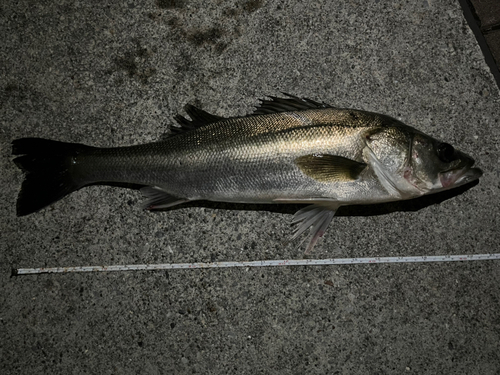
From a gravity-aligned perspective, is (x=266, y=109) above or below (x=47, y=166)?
below

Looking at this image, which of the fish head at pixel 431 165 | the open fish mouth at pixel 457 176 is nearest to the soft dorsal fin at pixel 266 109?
the fish head at pixel 431 165

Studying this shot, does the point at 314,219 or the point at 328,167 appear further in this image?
the point at 314,219

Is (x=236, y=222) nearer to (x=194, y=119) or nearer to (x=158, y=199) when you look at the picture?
(x=158, y=199)

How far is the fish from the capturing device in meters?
2.03

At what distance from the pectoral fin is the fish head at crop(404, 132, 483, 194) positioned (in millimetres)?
311

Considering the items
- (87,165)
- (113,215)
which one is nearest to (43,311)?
(113,215)

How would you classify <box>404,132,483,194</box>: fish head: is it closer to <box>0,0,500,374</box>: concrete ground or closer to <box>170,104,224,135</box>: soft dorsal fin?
<box>0,0,500,374</box>: concrete ground

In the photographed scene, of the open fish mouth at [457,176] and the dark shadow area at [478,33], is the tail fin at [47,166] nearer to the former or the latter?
the open fish mouth at [457,176]

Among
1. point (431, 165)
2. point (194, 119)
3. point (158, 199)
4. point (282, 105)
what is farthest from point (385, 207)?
point (158, 199)

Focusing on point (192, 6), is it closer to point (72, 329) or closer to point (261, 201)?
point (261, 201)

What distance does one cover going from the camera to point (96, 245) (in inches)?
98.9

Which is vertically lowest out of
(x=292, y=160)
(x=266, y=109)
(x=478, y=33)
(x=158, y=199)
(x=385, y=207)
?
(x=385, y=207)

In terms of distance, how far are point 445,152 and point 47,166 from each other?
249 centimetres

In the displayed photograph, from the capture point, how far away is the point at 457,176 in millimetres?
2088
